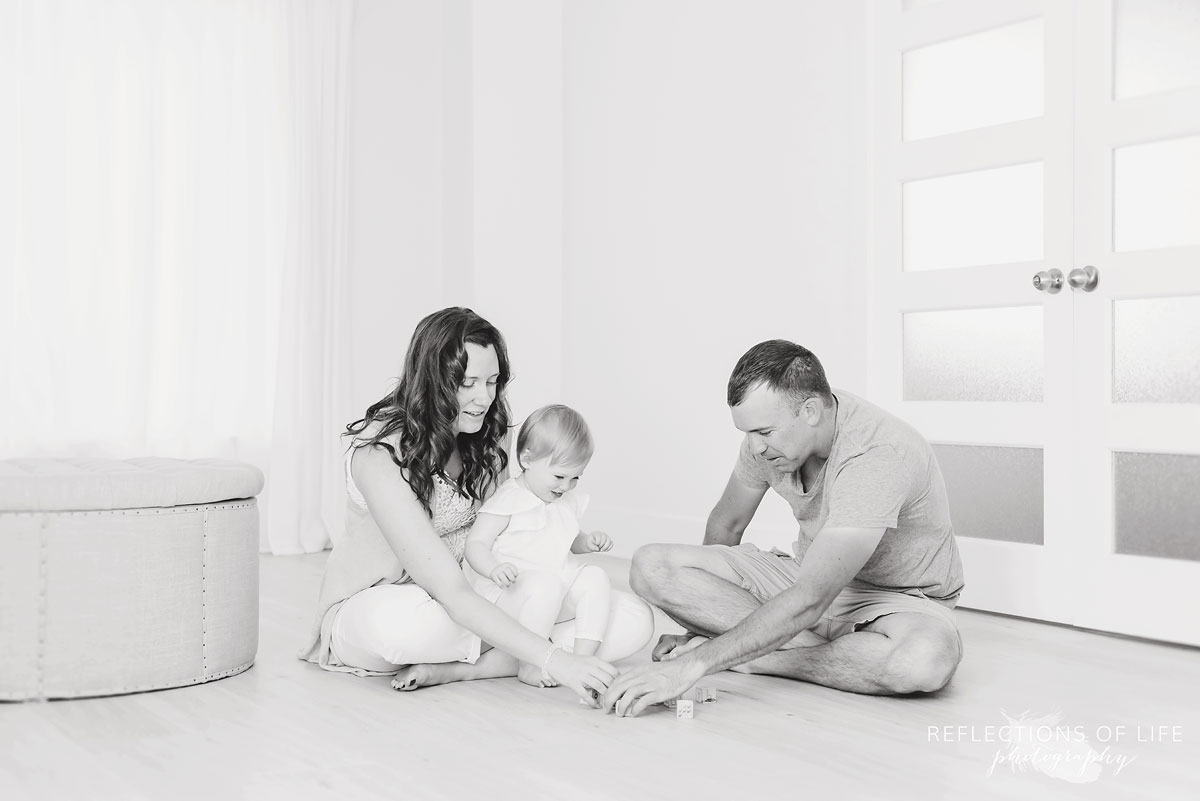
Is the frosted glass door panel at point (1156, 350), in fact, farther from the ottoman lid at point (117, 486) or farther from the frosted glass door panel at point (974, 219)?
the ottoman lid at point (117, 486)

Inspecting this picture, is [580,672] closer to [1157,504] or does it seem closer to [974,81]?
[1157,504]

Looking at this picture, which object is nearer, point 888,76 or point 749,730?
point 749,730

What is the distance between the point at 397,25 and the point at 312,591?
108 inches

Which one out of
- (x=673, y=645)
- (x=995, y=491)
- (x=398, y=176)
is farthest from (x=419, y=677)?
(x=398, y=176)

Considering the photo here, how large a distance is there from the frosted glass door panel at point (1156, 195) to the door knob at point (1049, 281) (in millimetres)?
171

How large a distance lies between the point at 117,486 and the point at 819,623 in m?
1.51

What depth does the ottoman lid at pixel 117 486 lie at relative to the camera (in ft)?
7.82

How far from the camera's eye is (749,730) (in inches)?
85.5

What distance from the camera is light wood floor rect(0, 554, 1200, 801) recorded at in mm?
1840

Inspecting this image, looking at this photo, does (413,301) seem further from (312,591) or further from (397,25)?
(312,591)

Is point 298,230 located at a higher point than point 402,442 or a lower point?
higher

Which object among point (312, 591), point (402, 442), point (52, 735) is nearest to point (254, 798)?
point (52, 735)

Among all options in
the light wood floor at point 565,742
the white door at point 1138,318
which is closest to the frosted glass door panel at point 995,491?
the white door at point 1138,318

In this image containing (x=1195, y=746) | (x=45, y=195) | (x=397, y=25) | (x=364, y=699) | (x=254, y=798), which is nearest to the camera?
(x=254, y=798)
